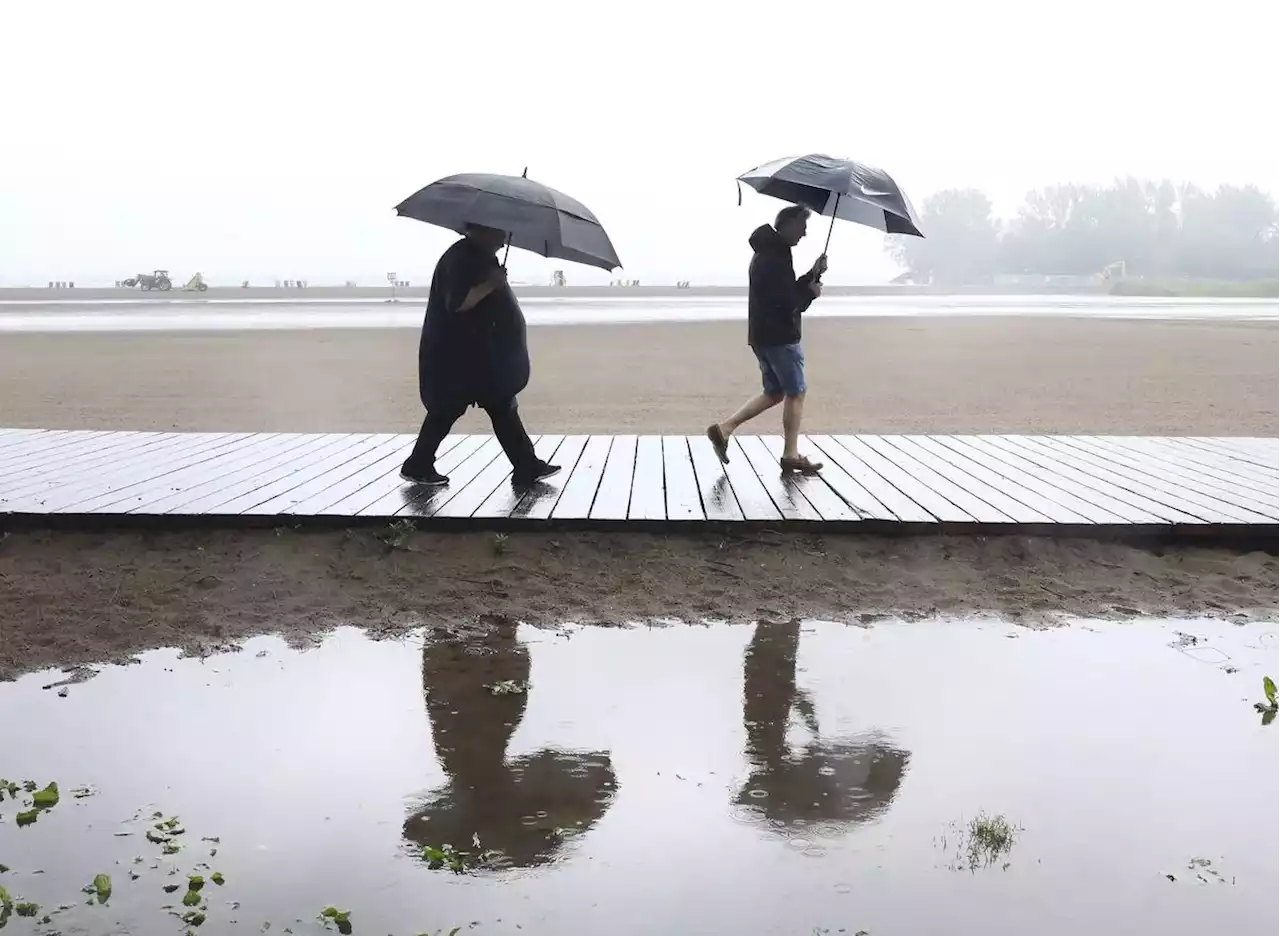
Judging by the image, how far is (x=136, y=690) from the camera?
4516 mm

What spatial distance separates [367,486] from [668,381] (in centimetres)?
1174

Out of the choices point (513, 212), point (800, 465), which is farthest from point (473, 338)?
point (800, 465)

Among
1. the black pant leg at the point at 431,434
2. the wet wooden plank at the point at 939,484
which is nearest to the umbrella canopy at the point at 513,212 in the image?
the black pant leg at the point at 431,434

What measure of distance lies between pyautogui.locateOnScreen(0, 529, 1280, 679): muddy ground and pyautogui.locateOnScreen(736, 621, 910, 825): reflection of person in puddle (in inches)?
42.1

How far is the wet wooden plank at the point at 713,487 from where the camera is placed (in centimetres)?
636

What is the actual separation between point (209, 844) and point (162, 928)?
43cm

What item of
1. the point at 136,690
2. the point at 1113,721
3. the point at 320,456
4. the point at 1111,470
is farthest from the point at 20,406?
the point at 1113,721

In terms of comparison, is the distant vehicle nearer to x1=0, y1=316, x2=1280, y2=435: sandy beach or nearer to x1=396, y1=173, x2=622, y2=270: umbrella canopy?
x1=0, y1=316, x2=1280, y2=435: sandy beach

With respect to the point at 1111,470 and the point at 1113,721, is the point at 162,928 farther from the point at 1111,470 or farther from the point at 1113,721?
the point at 1111,470

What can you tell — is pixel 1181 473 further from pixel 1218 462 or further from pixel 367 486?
pixel 367 486

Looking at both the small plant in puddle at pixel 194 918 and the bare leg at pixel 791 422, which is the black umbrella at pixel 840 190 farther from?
the small plant in puddle at pixel 194 918

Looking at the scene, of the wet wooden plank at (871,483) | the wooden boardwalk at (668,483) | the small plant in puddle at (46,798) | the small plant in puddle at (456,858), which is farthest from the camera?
the wet wooden plank at (871,483)

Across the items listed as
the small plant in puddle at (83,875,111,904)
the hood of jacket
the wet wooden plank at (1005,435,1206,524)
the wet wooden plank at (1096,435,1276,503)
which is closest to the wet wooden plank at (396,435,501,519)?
the hood of jacket

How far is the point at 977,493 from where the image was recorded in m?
7.02
